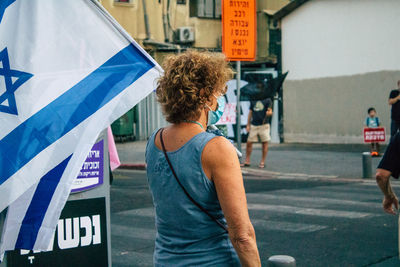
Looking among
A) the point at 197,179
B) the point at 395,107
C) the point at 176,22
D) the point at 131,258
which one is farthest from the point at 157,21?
the point at 197,179

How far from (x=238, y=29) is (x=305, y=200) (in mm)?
5507

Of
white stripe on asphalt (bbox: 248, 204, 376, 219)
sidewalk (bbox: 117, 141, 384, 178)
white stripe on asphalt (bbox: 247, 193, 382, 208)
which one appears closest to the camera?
white stripe on asphalt (bbox: 248, 204, 376, 219)

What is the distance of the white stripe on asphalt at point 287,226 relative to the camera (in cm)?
797

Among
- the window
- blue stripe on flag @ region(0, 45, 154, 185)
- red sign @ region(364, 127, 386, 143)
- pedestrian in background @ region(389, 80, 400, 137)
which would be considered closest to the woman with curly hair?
blue stripe on flag @ region(0, 45, 154, 185)

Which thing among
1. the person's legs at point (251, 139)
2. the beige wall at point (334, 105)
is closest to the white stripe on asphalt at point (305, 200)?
the person's legs at point (251, 139)

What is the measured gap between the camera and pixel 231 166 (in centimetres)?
262

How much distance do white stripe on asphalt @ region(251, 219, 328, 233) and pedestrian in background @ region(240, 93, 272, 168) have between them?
297 inches

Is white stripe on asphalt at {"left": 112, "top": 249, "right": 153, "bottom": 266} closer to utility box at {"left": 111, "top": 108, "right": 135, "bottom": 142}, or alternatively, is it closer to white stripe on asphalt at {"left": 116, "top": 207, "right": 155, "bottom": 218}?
white stripe on asphalt at {"left": 116, "top": 207, "right": 155, "bottom": 218}

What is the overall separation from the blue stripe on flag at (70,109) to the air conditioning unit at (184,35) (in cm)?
2292

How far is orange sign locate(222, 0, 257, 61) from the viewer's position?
1465 centimetres

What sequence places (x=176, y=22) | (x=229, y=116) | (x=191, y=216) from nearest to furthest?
(x=191, y=216) → (x=229, y=116) → (x=176, y=22)

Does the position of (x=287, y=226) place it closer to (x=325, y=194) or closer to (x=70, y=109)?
(x=325, y=194)

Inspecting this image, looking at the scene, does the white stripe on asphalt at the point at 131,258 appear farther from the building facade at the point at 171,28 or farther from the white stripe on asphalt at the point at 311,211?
the building facade at the point at 171,28

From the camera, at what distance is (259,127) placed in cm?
1628
